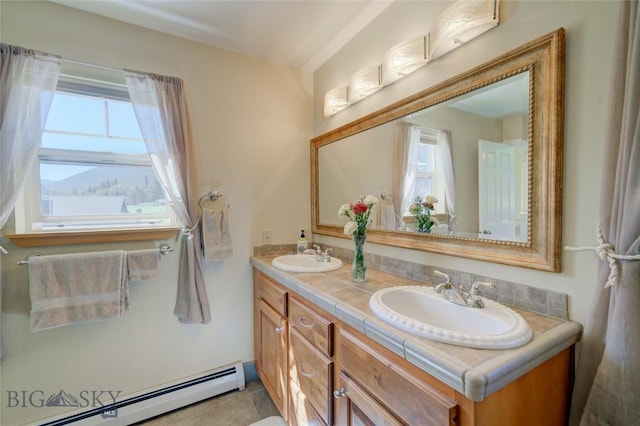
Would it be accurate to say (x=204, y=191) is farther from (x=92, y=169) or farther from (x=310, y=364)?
(x=310, y=364)

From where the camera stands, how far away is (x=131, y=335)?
169cm

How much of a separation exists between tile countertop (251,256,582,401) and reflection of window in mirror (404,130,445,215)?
1.87ft

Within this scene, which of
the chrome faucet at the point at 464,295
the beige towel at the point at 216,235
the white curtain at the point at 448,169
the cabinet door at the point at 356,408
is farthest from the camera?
the beige towel at the point at 216,235

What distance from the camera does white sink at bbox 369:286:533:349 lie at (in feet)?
2.42

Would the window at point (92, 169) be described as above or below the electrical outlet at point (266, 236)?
above

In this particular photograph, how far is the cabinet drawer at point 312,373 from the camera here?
1.14 metres

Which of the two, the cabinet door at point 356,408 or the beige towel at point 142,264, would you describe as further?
Result: the beige towel at point 142,264

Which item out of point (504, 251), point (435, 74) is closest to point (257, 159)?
point (435, 74)

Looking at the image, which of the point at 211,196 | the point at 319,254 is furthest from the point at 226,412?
the point at 211,196

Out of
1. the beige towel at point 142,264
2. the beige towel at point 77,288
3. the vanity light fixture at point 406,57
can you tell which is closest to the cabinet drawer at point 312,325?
the beige towel at point 142,264

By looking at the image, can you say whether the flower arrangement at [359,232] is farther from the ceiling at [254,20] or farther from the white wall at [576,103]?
the ceiling at [254,20]

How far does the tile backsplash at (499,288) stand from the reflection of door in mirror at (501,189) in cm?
19

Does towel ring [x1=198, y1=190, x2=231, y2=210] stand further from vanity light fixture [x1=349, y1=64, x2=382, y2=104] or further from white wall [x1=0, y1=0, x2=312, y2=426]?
vanity light fixture [x1=349, y1=64, x2=382, y2=104]

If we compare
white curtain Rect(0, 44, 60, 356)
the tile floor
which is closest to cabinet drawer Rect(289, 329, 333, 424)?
the tile floor
